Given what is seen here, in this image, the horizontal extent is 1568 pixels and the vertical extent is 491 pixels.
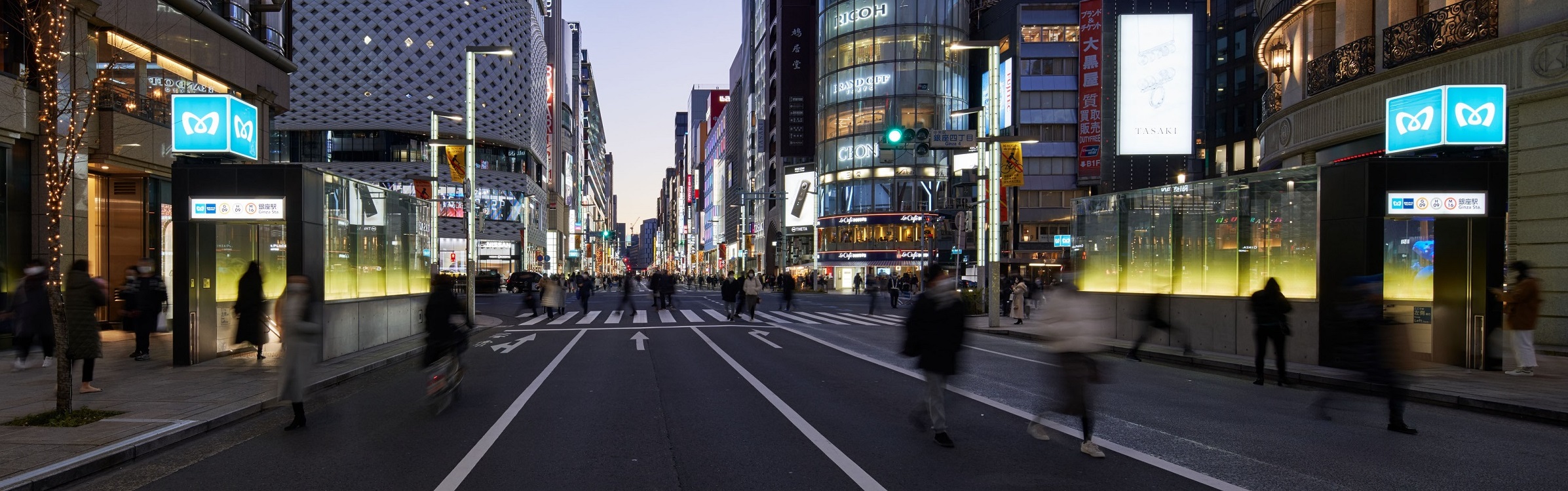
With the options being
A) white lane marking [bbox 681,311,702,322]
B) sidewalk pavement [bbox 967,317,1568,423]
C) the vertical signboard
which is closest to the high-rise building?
white lane marking [bbox 681,311,702,322]

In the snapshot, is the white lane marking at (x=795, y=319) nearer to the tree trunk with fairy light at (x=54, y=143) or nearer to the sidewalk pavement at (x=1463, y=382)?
the sidewalk pavement at (x=1463, y=382)

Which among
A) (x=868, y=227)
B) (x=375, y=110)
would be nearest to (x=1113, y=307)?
(x=868, y=227)

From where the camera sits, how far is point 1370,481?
20.7ft

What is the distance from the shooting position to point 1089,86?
61.7 metres

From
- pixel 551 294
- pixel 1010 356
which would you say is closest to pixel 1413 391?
pixel 1010 356

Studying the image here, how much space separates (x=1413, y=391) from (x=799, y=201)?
207ft

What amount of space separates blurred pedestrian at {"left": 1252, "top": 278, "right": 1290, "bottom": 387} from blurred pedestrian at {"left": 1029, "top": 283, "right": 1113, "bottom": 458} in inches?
225

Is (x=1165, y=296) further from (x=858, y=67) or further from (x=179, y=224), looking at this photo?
(x=858, y=67)

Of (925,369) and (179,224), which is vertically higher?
(179,224)

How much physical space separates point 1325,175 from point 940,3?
2200 inches

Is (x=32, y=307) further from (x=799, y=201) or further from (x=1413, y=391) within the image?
(x=799, y=201)

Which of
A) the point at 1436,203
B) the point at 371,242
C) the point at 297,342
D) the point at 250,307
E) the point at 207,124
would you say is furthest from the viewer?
the point at 371,242

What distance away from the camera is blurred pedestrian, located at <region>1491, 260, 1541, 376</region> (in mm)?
12289

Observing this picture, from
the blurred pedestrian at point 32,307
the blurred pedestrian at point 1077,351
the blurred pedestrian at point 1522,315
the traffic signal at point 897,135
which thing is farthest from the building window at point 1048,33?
the blurred pedestrian at point 32,307
